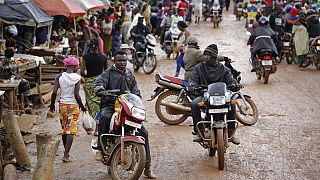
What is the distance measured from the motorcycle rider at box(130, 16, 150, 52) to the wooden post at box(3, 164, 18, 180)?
403 inches

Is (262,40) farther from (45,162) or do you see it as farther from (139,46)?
(45,162)

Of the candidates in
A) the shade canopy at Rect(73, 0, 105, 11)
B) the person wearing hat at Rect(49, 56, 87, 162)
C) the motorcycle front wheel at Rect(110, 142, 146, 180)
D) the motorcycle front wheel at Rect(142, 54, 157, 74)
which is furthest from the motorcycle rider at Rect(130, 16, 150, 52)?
the motorcycle front wheel at Rect(110, 142, 146, 180)

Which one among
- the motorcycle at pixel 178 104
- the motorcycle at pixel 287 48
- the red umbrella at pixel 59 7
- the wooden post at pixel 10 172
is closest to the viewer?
the wooden post at pixel 10 172

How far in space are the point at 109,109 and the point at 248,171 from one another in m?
1.95

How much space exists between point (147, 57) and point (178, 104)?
689 cm


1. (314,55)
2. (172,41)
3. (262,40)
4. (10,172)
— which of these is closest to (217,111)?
(10,172)

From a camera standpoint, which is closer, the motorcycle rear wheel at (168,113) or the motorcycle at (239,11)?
the motorcycle rear wheel at (168,113)

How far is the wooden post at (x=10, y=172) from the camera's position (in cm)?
739

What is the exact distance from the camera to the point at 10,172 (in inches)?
296

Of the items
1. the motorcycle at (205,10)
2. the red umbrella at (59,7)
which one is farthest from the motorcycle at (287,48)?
the motorcycle at (205,10)

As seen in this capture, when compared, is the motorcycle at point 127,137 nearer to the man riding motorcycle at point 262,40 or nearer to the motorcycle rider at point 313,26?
the man riding motorcycle at point 262,40

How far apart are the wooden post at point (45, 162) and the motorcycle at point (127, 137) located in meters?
0.69

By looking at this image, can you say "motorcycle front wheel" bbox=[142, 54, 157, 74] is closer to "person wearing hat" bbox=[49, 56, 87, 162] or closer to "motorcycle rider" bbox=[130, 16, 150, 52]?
"motorcycle rider" bbox=[130, 16, 150, 52]

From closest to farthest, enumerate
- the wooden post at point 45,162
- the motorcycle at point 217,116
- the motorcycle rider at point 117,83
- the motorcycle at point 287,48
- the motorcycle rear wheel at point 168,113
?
the wooden post at point 45,162
the motorcycle rider at point 117,83
the motorcycle at point 217,116
the motorcycle rear wheel at point 168,113
the motorcycle at point 287,48
